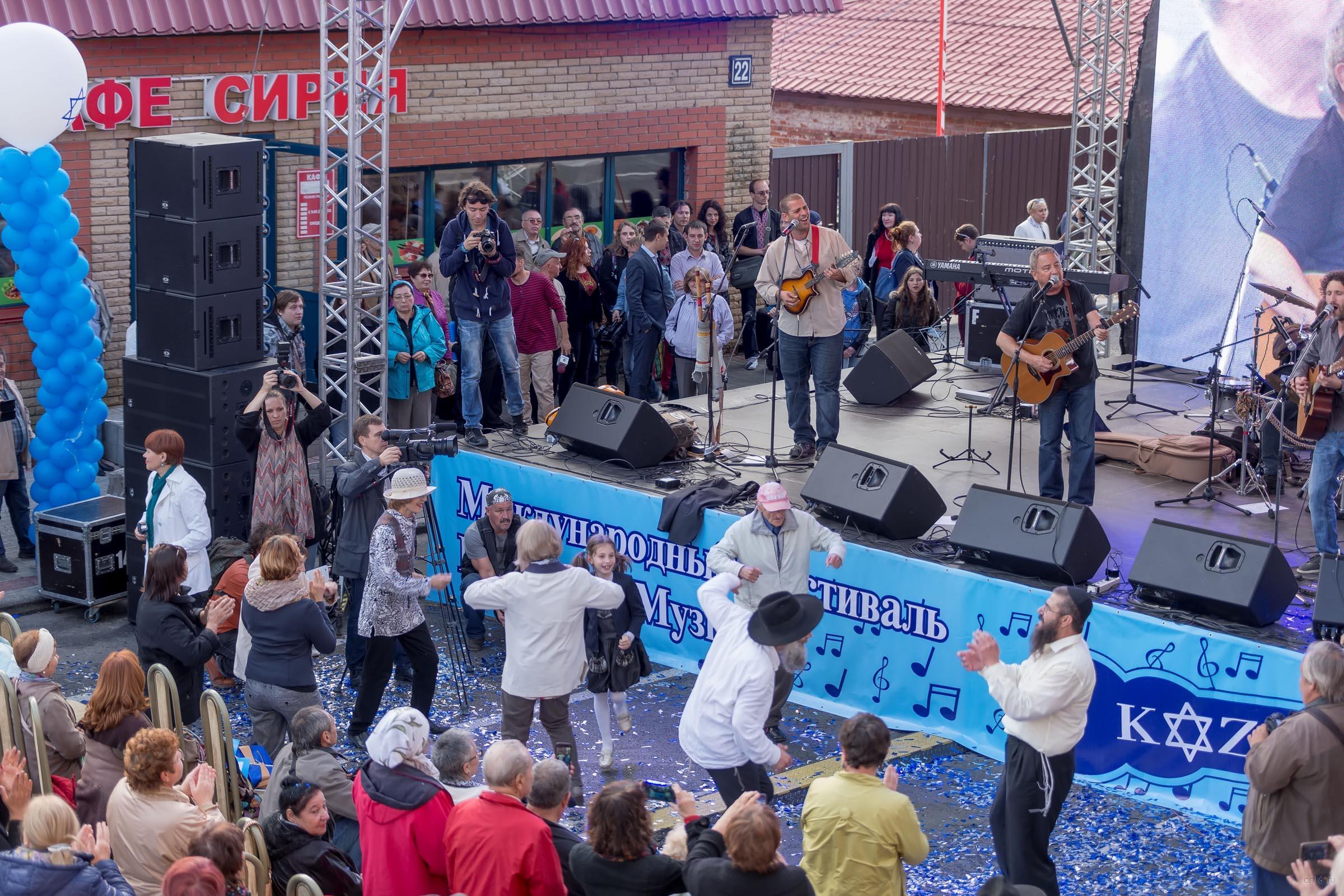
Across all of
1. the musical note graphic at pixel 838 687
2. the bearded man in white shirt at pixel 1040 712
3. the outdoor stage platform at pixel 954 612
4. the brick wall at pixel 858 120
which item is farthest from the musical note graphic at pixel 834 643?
the brick wall at pixel 858 120

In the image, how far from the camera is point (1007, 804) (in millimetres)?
7004

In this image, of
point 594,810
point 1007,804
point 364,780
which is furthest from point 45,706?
point 1007,804

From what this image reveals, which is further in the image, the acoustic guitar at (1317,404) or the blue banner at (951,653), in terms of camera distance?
the acoustic guitar at (1317,404)

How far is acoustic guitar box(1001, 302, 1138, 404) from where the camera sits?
10445 mm

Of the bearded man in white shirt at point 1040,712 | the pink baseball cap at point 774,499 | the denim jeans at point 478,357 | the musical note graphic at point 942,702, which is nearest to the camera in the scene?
the bearded man in white shirt at point 1040,712

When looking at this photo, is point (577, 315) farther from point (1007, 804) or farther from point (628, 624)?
point (1007, 804)

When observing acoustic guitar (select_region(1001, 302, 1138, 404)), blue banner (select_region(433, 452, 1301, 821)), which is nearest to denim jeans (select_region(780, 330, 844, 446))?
acoustic guitar (select_region(1001, 302, 1138, 404))

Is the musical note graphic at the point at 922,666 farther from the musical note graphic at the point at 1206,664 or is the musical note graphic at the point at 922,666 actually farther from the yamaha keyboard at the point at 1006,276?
the yamaha keyboard at the point at 1006,276

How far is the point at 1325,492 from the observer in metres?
9.65

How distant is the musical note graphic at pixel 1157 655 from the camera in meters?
8.34

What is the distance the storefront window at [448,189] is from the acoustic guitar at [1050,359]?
24.2ft

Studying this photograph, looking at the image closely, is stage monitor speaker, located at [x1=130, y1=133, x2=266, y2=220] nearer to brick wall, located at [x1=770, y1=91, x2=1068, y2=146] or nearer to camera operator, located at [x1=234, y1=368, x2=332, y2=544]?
camera operator, located at [x1=234, y1=368, x2=332, y2=544]

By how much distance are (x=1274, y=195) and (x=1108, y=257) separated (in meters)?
2.65

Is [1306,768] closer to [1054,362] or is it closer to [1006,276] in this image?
[1054,362]
